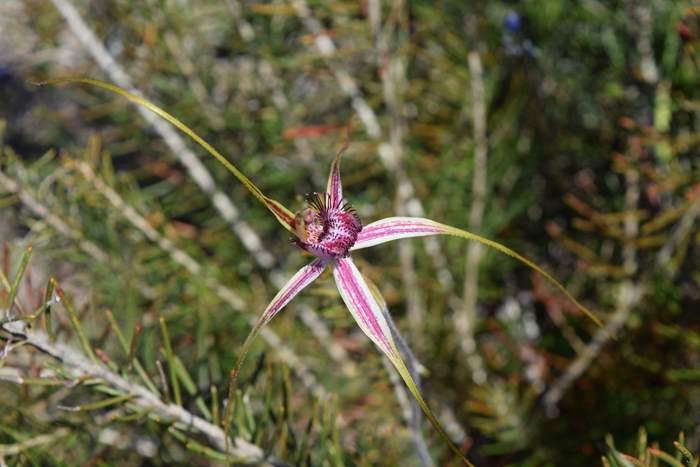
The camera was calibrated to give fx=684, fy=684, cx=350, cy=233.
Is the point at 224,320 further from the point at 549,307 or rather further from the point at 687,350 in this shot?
the point at 687,350

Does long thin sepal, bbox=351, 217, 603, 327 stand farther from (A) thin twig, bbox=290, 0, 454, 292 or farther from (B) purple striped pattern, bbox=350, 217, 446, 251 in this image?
(A) thin twig, bbox=290, 0, 454, 292

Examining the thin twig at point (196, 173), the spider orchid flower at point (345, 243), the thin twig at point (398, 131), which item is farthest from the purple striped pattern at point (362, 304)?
the thin twig at point (196, 173)

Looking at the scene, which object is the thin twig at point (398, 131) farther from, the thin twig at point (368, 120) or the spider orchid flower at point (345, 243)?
the spider orchid flower at point (345, 243)

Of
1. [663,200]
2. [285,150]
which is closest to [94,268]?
[285,150]

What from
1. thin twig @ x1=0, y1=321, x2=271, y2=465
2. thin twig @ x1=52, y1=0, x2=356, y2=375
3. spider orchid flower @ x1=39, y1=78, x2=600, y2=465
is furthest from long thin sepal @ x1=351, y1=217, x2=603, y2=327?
thin twig @ x1=52, y1=0, x2=356, y2=375

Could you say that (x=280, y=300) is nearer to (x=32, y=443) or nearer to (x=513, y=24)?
(x=32, y=443)

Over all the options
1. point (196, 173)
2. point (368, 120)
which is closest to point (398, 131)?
point (368, 120)
